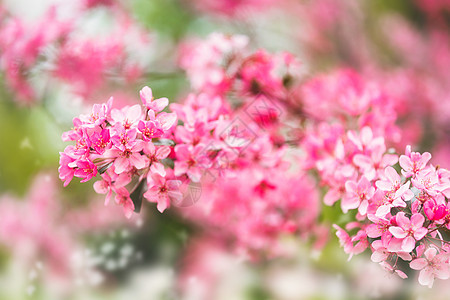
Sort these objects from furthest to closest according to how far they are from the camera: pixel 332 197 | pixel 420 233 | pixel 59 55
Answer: pixel 59 55 → pixel 332 197 → pixel 420 233

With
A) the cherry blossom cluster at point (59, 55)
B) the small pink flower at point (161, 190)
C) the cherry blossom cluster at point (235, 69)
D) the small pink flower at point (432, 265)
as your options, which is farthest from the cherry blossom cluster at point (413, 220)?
the cherry blossom cluster at point (59, 55)

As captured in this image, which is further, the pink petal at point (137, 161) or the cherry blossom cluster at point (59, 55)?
the cherry blossom cluster at point (59, 55)

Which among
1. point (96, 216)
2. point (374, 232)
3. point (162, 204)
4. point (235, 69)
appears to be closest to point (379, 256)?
point (374, 232)

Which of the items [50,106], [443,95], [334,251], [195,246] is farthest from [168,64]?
[443,95]

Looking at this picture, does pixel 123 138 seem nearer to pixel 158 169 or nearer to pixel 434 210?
pixel 158 169

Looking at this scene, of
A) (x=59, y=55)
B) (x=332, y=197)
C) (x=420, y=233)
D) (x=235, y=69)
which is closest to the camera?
(x=420, y=233)

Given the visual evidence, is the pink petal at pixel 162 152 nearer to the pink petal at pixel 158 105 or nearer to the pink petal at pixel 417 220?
the pink petal at pixel 158 105
